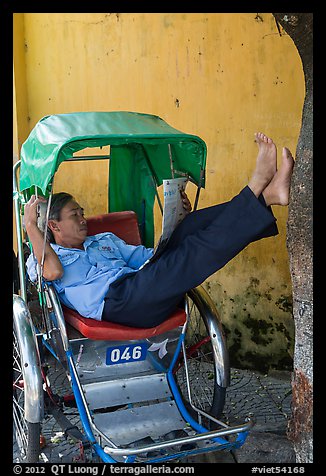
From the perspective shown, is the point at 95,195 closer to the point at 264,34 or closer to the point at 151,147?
the point at 151,147

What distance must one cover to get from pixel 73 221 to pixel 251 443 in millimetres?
1780

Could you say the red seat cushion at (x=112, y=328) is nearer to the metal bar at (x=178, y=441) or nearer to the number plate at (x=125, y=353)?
the number plate at (x=125, y=353)

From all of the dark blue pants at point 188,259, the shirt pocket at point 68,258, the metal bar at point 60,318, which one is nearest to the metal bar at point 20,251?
the shirt pocket at point 68,258

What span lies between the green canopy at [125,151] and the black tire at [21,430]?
110cm

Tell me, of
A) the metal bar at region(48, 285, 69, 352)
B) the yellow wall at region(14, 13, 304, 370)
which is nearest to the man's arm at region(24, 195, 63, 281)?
the metal bar at region(48, 285, 69, 352)

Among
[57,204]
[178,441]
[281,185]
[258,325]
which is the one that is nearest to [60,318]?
[57,204]

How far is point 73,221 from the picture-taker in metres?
4.28

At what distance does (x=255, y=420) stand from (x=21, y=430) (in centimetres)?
161

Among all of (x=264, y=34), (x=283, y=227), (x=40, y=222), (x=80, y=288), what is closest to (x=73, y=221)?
(x=40, y=222)

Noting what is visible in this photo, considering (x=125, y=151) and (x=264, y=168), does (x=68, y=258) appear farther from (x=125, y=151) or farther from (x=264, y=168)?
(x=264, y=168)

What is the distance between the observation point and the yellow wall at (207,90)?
202 inches

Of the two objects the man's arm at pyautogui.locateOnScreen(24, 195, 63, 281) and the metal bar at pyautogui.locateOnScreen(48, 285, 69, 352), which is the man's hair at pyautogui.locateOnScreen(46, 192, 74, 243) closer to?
the man's arm at pyautogui.locateOnScreen(24, 195, 63, 281)

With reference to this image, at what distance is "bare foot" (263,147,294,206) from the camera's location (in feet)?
11.3

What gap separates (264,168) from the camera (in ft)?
11.5
